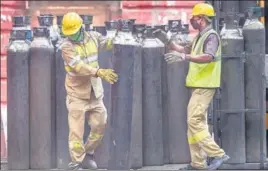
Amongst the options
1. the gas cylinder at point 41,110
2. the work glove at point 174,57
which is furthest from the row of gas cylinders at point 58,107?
the work glove at point 174,57

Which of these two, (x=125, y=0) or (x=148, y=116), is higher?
(x=125, y=0)

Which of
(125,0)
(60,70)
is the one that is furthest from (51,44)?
(125,0)

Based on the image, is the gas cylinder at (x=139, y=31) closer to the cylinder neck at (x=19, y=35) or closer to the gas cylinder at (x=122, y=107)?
the cylinder neck at (x=19, y=35)

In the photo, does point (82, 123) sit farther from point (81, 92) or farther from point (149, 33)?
point (149, 33)

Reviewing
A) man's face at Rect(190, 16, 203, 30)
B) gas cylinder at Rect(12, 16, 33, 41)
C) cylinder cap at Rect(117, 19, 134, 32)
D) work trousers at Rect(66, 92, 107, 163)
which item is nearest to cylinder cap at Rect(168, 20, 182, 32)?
man's face at Rect(190, 16, 203, 30)

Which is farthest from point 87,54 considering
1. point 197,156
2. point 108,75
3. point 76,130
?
point 197,156

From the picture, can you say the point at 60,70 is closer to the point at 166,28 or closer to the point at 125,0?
the point at 166,28

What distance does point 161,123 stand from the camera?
991 cm

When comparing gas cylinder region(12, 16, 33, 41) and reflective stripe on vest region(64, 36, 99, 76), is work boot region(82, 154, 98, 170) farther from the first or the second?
gas cylinder region(12, 16, 33, 41)

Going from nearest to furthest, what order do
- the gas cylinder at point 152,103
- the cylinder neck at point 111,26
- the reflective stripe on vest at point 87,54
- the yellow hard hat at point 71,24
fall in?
the yellow hard hat at point 71,24
the reflective stripe on vest at point 87,54
the gas cylinder at point 152,103
the cylinder neck at point 111,26

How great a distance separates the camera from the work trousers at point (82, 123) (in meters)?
9.47

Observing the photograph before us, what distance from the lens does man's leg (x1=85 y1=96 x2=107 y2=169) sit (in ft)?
31.3

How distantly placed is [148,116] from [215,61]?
0.91 metres

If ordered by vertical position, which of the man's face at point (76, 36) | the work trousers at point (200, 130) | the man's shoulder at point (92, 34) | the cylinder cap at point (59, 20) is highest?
the cylinder cap at point (59, 20)
